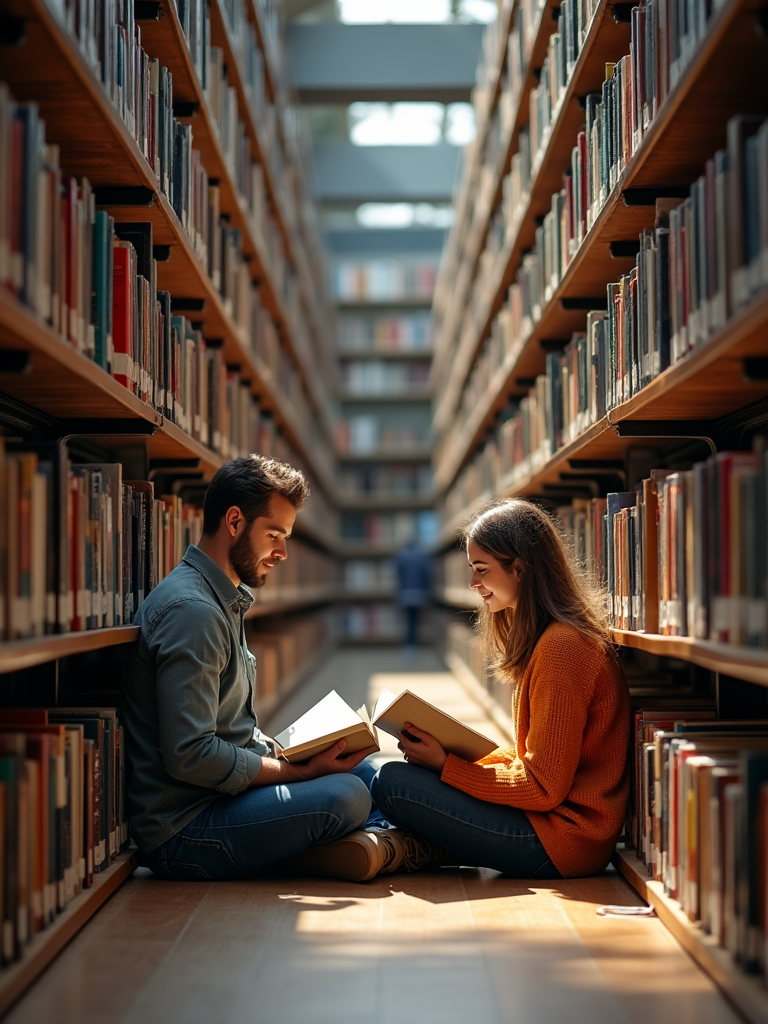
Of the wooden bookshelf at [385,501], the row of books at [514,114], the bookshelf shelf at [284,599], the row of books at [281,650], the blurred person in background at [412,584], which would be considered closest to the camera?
the row of books at [514,114]

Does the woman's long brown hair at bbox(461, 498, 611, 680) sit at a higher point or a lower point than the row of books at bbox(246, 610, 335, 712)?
higher

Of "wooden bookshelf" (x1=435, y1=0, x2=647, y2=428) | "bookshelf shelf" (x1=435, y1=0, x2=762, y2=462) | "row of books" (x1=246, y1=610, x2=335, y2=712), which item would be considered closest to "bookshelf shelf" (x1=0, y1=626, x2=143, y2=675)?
"bookshelf shelf" (x1=435, y1=0, x2=762, y2=462)

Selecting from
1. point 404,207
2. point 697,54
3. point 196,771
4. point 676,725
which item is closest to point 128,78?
point 697,54

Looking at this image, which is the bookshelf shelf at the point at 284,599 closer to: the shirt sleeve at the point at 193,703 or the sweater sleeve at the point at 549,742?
the shirt sleeve at the point at 193,703

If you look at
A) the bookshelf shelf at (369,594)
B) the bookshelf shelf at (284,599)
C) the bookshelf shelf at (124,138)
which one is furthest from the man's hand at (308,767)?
the bookshelf shelf at (369,594)

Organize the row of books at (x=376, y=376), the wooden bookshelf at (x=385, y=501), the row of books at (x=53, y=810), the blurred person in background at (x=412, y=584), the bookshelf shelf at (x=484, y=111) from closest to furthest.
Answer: the row of books at (x=53, y=810) < the bookshelf shelf at (x=484, y=111) < the blurred person in background at (x=412, y=584) < the wooden bookshelf at (x=385, y=501) < the row of books at (x=376, y=376)

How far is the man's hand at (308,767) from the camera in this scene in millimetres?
2389

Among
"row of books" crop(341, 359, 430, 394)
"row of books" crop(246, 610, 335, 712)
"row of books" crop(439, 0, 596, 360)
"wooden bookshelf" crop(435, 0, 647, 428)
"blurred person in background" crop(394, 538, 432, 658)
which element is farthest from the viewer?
"row of books" crop(341, 359, 430, 394)

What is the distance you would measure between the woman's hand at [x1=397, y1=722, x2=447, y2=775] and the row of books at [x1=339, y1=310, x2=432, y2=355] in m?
9.56

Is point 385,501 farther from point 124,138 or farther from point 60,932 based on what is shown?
point 60,932

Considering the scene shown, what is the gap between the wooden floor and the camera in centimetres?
164

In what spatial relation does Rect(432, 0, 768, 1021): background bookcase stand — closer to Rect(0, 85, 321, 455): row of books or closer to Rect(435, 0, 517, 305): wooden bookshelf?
Rect(435, 0, 517, 305): wooden bookshelf

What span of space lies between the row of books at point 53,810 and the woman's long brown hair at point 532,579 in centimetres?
93

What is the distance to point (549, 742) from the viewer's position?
91.1 inches
